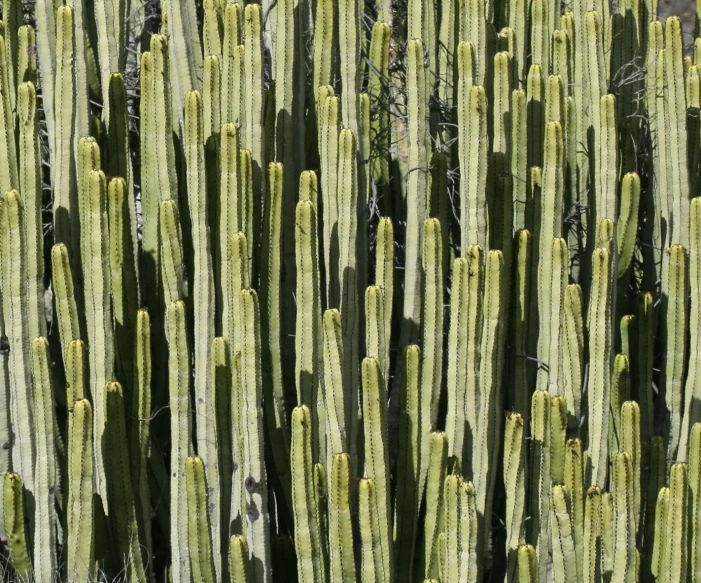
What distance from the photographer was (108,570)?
3701 mm

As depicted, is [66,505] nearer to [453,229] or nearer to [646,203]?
[453,229]

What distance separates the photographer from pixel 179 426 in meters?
3.45

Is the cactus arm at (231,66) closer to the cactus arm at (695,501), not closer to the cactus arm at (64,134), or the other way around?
the cactus arm at (64,134)

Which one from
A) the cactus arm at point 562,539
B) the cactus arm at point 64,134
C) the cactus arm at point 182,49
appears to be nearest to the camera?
the cactus arm at point 562,539

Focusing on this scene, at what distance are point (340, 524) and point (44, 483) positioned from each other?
955 millimetres

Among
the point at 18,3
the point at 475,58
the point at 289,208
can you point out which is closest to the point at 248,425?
the point at 289,208

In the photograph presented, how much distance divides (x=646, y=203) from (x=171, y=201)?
239cm

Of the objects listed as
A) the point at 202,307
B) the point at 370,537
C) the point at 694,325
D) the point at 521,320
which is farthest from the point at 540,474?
the point at 202,307

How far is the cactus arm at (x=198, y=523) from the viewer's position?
325 centimetres

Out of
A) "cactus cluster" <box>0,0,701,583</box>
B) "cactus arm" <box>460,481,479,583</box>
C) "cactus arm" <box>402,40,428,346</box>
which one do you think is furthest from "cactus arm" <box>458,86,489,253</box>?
"cactus arm" <box>460,481,479,583</box>

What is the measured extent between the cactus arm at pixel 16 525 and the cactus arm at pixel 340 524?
956mm

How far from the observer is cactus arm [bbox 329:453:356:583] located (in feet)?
10.3

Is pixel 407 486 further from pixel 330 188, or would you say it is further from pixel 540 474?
pixel 330 188

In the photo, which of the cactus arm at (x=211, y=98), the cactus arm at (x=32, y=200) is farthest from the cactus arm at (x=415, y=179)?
the cactus arm at (x=32, y=200)
